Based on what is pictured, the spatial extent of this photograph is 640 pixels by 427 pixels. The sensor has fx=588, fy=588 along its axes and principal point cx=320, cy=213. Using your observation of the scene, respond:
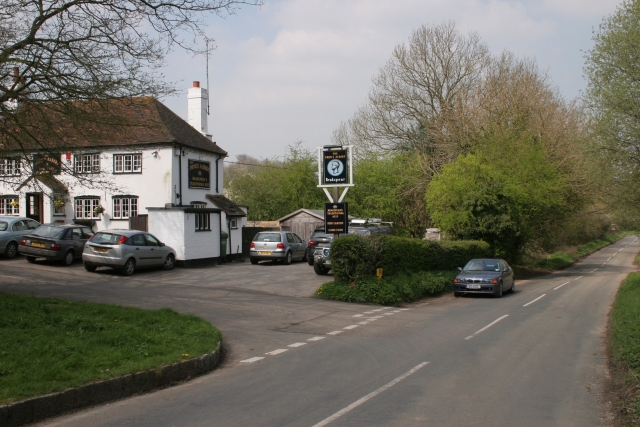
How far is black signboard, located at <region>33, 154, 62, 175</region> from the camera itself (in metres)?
15.0

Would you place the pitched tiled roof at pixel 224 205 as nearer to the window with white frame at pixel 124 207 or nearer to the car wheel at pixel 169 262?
the window with white frame at pixel 124 207

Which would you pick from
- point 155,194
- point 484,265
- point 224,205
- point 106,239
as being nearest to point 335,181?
point 484,265

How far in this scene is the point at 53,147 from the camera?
15.3 metres

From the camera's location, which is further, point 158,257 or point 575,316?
point 158,257

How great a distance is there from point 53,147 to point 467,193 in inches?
881

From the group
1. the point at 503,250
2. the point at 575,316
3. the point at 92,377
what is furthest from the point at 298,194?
the point at 92,377

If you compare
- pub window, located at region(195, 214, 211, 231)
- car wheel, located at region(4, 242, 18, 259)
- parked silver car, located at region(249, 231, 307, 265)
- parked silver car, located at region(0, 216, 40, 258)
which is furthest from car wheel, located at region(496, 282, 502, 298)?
car wheel, located at region(4, 242, 18, 259)

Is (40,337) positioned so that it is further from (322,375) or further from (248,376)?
(322,375)

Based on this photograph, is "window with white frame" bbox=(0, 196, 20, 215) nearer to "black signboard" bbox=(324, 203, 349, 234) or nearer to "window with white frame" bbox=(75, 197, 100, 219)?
"window with white frame" bbox=(75, 197, 100, 219)

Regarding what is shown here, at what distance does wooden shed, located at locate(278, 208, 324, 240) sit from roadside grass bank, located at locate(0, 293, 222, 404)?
84.8 ft

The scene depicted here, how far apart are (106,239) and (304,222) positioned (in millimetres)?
18171

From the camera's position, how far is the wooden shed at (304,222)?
3781cm

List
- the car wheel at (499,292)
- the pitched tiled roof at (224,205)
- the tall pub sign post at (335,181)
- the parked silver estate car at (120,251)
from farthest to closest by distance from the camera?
the pitched tiled roof at (224,205), the car wheel at (499,292), the tall pub sign post at (335,181), the parked silver estate car at (120,251)

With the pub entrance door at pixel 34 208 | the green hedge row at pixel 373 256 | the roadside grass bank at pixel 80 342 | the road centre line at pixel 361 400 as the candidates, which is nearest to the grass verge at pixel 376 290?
the green hedge row at pixel 373 256
